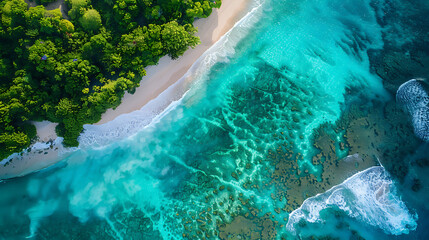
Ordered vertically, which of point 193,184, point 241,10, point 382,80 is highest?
point 241,10

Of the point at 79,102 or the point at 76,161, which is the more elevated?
the point at 79,102

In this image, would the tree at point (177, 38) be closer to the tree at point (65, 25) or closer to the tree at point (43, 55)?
the tree at point (65, 25)

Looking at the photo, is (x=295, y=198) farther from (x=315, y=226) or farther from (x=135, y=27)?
(x=135, y=27)

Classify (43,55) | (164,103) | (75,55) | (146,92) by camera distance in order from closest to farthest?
(43,55)
(75,55)
(146,92)
(164,103)

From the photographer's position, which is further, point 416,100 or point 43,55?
point 416,100

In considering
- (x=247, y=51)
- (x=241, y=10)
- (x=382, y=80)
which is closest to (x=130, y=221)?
(x=247, y=51)

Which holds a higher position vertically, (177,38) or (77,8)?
(77,8)

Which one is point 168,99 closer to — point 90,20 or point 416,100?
point 90,20

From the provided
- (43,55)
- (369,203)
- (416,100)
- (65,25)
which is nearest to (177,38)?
(65,25)
